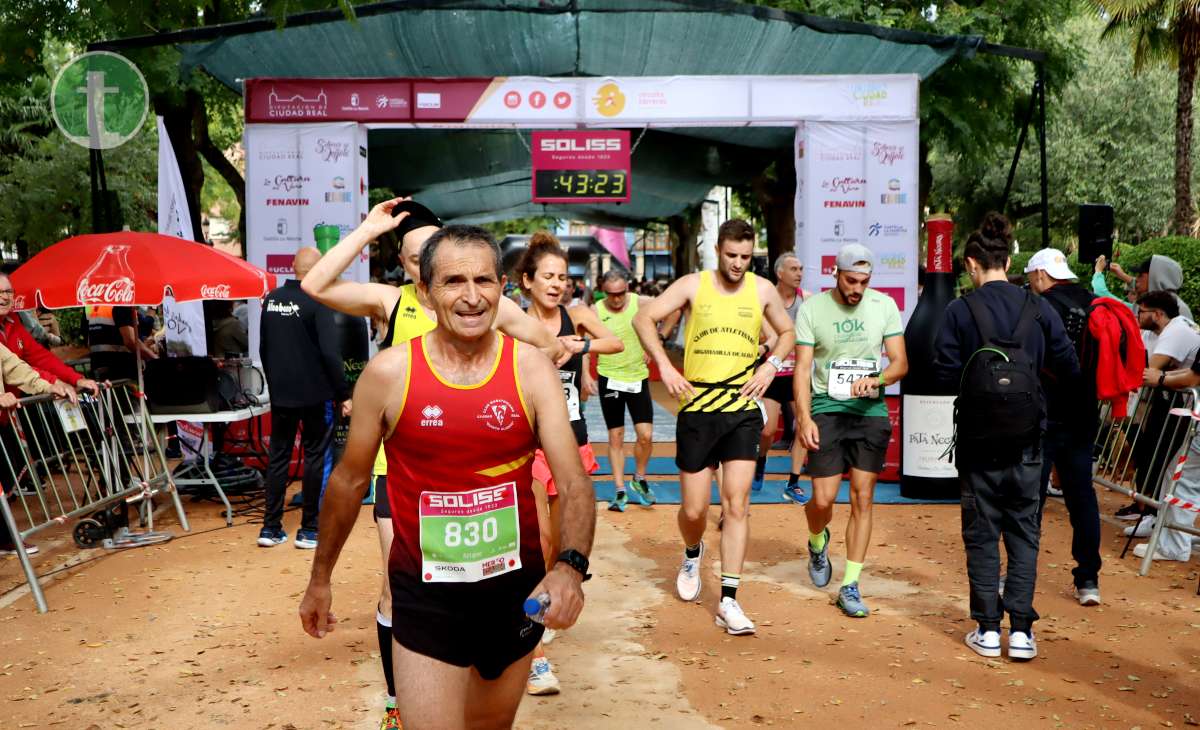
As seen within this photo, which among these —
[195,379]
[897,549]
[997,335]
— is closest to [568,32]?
[195,379]

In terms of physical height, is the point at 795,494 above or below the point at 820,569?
below

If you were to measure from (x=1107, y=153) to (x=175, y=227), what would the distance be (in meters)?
31.2

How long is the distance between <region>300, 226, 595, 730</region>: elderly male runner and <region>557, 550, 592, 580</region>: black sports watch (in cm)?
1

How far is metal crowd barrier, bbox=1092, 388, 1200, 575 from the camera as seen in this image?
771 centimetres

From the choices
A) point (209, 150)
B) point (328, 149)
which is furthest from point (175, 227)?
point (209, 150)

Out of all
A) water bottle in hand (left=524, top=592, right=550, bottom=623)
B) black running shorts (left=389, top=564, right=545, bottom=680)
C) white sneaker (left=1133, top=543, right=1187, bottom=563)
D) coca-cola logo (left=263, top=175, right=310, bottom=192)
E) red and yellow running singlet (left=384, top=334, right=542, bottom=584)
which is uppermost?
coca-cola logo (left=263, top=175, right=310, bottom=192)

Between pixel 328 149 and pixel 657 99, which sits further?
pixel 657 99

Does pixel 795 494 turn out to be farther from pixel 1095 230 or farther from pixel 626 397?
pixel 1095 230

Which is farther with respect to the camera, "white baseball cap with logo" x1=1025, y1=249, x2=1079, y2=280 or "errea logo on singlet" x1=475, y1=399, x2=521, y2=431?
"white baseball cap with logo" x1=1025, y1=249, x2=1079, y2=280

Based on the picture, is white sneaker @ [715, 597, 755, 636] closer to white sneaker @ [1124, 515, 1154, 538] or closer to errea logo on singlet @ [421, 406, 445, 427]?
errea logo on singlet @ [421, 406, 445, 427]

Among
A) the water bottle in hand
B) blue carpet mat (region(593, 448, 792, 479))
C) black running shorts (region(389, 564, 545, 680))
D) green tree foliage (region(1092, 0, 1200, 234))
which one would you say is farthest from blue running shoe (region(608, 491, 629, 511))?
green tree foliage (region(1092, 0, 1200, 234))

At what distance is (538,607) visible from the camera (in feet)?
9.16

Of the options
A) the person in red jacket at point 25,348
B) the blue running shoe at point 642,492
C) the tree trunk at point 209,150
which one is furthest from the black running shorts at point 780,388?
the tree trunk at point 209,150

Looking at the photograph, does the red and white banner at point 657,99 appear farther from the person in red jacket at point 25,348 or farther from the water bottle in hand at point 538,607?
the water bottle in hand at point 538,607
